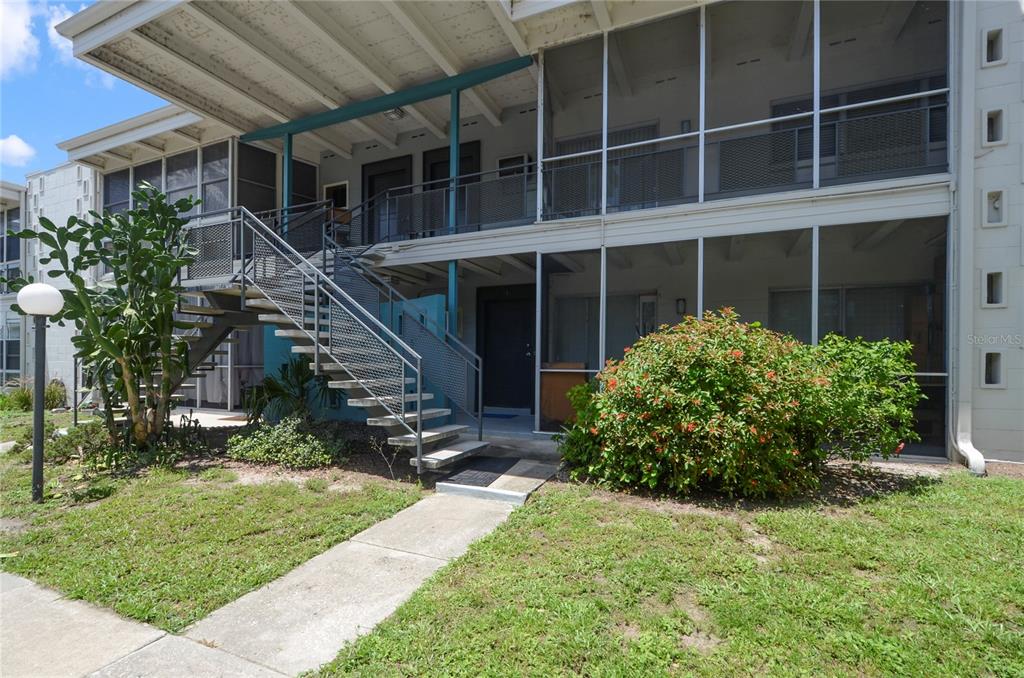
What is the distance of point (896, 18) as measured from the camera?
24.0 feet

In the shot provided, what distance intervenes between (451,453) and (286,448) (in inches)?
89.0

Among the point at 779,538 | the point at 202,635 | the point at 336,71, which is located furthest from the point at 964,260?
the point at 336,71

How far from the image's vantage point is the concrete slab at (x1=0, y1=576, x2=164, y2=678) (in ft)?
7.86

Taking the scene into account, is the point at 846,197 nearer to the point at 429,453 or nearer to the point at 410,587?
the point at 429,453

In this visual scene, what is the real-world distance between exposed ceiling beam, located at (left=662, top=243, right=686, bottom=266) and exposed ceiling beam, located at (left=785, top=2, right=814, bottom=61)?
11.7 ft

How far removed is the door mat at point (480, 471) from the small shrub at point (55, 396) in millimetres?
12048

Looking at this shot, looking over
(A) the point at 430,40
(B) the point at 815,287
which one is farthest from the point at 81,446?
(B) the point at 815,287

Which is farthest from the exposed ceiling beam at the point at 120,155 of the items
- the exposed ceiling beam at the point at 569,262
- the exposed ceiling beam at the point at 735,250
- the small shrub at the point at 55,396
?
the exposed ceiling beam at the point at 735,250

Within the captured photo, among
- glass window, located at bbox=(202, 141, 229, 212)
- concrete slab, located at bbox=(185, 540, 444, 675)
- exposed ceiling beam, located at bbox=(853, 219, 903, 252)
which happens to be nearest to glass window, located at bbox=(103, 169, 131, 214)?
glass window, located at bbox=(202, 141, 229, 212)

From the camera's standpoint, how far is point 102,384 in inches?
254

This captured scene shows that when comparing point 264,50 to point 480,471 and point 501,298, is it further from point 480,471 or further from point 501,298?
point 480,471

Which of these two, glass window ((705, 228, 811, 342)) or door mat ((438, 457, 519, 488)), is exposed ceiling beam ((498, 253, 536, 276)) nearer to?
glass window ((705, 228, 811, 342))

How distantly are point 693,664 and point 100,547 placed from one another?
4.29m

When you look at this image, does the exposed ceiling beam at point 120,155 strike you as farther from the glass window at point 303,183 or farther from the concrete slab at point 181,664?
the concrete slab at point 181,664
